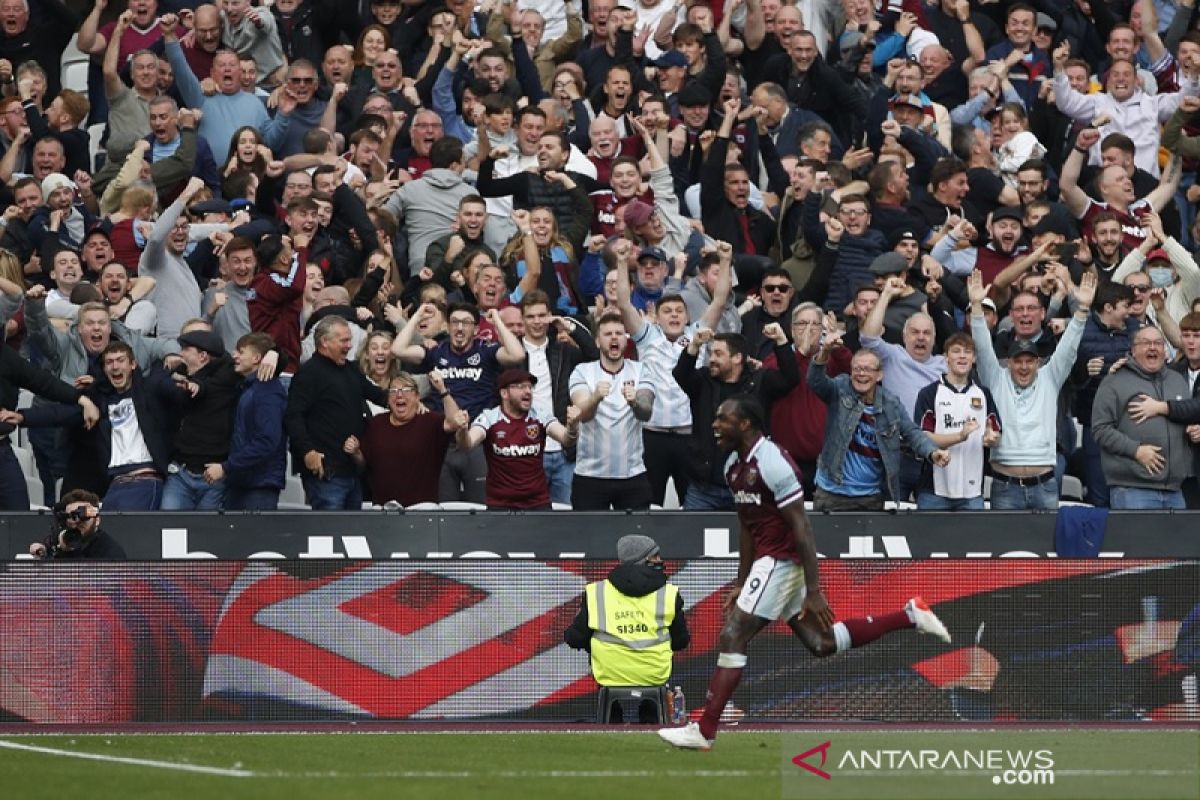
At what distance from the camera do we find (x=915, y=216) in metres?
18.3

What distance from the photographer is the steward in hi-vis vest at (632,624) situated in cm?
1293

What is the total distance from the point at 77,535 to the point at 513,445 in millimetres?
2996

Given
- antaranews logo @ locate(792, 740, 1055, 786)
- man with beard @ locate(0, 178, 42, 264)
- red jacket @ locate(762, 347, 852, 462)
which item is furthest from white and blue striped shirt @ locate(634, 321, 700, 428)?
man with beard @ locate(0, 178, 42, 264)

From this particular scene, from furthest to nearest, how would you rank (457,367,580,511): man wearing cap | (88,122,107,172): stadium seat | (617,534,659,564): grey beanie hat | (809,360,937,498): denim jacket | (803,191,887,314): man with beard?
(88,122,107,172): stadium seat, (803,191,887,314): man with beard, (809,360,937,498): denim jacket, (457,367,580,511): man wearing cap, (617,534,659,564): grey beanie hat

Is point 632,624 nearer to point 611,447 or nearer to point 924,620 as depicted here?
point 924,620

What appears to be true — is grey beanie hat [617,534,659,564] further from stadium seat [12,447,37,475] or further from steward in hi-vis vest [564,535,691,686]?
stadium seat [12,447,37,475]

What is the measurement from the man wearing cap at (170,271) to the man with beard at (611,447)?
3.21 m

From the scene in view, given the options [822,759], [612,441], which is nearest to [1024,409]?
[612,441]

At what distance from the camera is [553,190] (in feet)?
60.0

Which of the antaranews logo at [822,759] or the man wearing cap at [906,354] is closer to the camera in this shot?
the antaranews logo at [822,759]

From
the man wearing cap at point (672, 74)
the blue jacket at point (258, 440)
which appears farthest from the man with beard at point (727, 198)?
the blue jacket at point (258, 440)

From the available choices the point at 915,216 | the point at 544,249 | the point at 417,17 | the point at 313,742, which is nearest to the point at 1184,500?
the point at 915,216

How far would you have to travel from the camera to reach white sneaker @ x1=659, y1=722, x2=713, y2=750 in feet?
39.5

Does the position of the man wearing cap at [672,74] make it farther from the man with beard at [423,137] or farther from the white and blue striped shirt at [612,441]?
the white and blue striped shirt at [612,441]
